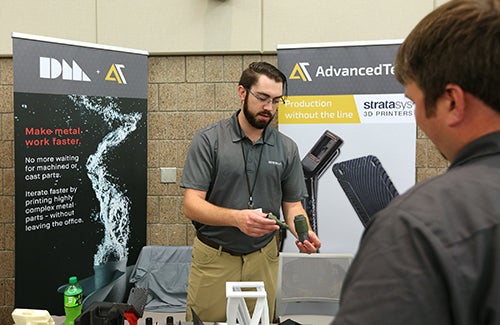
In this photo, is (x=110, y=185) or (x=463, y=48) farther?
(x=110, y=185)

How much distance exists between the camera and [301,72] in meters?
3.10

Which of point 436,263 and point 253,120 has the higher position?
point 253,120

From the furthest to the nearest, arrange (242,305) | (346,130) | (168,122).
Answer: (168,122) → (346,130) → (242,305)

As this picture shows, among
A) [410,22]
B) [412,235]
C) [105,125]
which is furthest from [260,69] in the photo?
[412,235]

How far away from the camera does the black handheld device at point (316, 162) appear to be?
3.10 metres

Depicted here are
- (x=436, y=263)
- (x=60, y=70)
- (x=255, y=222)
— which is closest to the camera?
(x=436, y=263)

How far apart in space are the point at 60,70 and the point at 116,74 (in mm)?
407

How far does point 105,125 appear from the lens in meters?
3.13

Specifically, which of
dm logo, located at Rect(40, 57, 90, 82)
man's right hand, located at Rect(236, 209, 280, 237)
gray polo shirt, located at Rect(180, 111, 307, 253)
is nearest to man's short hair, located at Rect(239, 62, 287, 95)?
gray polo shirt, located at Rect(180, 111, 307, 253)

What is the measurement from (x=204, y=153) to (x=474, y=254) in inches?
70.5

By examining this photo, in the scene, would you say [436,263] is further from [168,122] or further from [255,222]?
[168,122]

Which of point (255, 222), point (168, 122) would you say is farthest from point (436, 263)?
point (168, 122)

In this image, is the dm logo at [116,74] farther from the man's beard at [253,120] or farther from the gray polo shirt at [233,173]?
the man's beard at [253,120]

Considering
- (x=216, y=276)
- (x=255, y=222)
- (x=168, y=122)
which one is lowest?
(x=216, y=276)
